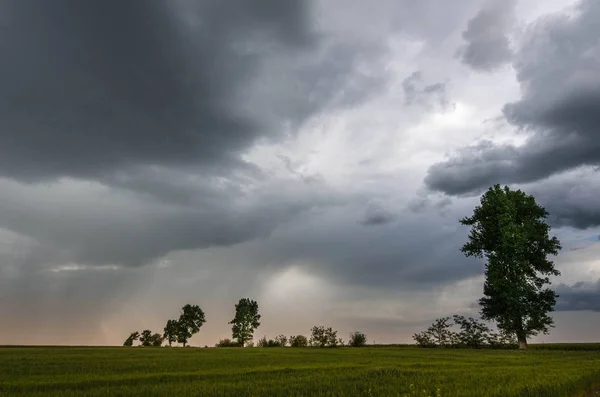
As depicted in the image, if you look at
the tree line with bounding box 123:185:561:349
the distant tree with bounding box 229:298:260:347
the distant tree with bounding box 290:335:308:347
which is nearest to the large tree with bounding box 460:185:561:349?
the tree line with bounding box 123:185:561:349

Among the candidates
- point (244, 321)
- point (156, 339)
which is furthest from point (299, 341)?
point (156, 339)

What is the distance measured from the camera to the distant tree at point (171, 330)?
511 ft

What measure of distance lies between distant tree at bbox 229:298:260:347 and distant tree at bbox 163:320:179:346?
25.7 meters

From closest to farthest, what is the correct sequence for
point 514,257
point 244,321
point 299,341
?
point 514,257 < point 299,341 < point 244,321

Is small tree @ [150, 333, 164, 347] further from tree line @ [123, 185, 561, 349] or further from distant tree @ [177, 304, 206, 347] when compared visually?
tree line @ [123, 185, 561, 349]

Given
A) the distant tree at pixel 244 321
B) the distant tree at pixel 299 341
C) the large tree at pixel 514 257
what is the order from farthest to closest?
the distant tree at pixel 244 321 < the distant tree at pixel 299 341 < the large tree at pixel 514 257

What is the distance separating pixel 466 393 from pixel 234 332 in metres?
140

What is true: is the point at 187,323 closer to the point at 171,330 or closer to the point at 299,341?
the point at 171,330

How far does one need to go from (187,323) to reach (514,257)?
12869cm

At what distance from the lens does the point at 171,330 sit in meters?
156

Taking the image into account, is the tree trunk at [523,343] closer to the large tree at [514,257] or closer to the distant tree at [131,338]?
the large tree at [514,257]

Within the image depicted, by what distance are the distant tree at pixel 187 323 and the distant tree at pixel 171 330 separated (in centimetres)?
119

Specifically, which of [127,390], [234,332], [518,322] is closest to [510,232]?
[518,322]

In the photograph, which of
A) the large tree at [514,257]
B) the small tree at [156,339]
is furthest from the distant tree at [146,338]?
the large tree at [514,257]
